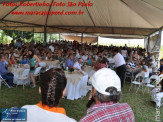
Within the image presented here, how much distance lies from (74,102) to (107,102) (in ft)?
14.3

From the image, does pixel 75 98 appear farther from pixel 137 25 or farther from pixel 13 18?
pixel 13 18

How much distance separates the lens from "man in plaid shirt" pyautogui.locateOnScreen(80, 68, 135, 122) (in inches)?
46.8

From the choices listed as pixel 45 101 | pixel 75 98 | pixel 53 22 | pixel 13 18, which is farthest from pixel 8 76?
pixel 53 22

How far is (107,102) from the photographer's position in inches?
49.5

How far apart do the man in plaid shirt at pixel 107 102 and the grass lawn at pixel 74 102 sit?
3267 millimetres

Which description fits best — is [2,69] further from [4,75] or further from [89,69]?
[89,69]

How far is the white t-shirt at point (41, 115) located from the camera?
1.11 m

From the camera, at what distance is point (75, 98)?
18.9 ft

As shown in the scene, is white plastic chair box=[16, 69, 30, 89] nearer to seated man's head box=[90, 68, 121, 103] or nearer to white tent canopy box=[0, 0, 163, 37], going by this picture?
white tent canopy box=[0, 0, 163, 37]

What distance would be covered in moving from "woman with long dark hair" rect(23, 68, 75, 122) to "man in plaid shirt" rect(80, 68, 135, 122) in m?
0.19

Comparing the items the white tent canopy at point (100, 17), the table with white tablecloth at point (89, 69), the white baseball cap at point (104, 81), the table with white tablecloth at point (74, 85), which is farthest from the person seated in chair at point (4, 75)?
the white baseball cap at point (104, 81)

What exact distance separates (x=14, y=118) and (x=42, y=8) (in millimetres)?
11557

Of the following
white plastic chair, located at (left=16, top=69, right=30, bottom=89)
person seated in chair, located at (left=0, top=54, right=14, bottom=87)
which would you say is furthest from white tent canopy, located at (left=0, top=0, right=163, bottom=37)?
white plastic chair, located at (left=16, top=69, right=30, bottom=89)

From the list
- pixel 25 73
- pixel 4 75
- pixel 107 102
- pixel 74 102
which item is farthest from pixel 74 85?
pixel 107 102
